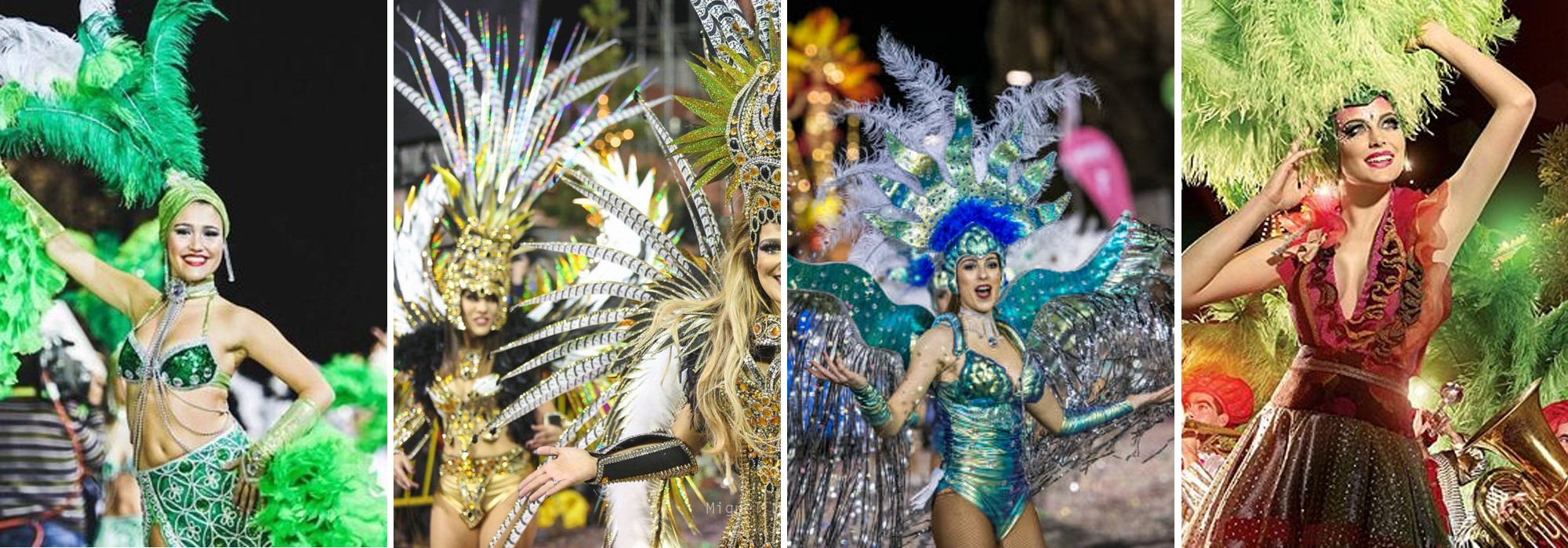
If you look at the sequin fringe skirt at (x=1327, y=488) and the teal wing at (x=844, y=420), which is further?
the teal wing at (x=844, y=420)

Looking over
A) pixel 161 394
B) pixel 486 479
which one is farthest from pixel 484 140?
pixel 161 394

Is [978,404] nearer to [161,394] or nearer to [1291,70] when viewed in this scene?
[1291,70]

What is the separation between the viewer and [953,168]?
168 inches

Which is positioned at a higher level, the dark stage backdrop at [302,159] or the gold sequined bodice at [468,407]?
the dark stage backdrop at [302,159]

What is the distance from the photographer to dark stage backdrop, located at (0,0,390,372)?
4430 millimetres

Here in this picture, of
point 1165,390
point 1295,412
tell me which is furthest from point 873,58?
point 1295,412

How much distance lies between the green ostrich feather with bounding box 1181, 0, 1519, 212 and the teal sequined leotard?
756mm

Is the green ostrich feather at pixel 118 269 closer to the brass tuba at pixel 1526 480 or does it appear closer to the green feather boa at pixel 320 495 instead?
the green feather boa at pixel 320 495

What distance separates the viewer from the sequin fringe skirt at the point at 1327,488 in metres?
4.09

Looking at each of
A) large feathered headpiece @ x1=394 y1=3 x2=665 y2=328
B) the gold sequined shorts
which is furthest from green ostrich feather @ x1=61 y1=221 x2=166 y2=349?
the gold sequined shorts

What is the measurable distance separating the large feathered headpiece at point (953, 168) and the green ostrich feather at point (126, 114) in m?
1.90

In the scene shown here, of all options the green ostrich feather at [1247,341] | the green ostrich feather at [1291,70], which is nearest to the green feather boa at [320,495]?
the green ostrich feather at [1247,341]

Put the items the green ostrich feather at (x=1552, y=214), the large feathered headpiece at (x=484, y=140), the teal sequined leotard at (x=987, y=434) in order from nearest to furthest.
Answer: the green ostrich feather at (x=1552, y=214), the teal sequined leotard at (x=987, y=434), the large feathered headpiece at (x=484, y=140)

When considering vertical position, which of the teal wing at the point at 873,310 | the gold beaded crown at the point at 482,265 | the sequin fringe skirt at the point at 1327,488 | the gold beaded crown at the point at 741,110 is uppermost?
the gold beaded crown at the point at 741,110
